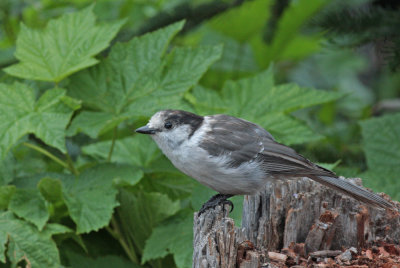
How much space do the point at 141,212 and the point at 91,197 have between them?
Result: 49 cm

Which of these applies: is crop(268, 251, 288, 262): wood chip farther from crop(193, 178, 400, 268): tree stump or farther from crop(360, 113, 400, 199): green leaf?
crop(360, 113, 400, 199): green leaf

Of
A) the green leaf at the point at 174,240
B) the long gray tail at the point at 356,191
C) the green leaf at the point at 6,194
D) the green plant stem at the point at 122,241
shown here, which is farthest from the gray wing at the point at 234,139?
the green leaf at the point at 6,194

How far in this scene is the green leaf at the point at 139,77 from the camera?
3787 millimetres

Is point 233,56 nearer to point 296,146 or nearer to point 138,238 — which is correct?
point 296,146

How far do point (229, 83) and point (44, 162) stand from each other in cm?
149

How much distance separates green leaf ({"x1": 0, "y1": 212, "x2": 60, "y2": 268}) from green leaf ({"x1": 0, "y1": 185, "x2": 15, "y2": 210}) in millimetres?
198

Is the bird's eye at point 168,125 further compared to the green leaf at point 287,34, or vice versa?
the green leaf at point 287,34

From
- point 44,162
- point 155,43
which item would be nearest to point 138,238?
point 44,162

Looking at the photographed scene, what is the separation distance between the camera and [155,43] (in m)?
3.94

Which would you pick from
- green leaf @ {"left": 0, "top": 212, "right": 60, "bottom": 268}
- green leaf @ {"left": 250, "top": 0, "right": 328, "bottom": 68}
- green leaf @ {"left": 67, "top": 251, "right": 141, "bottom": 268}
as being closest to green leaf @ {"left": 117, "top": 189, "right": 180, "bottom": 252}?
green leaf @ {"left": 67, "top": 251, "right": 141, "bottom": 268}

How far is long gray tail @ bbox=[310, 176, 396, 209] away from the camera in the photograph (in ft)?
9.29

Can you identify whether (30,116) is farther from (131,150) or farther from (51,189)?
(131,150)

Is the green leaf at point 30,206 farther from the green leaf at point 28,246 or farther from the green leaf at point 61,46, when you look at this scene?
the green leaf at point 61,46

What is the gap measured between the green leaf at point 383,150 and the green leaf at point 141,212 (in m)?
1.35
